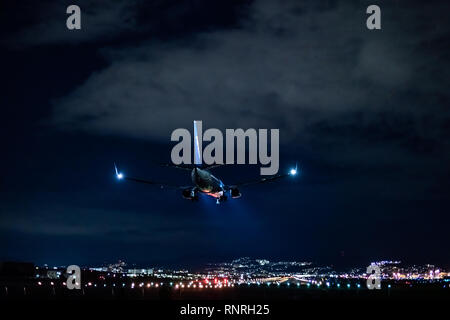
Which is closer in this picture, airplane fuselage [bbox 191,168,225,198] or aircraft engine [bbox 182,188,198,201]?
airplane fuselage [bbox 191,168,225,198]

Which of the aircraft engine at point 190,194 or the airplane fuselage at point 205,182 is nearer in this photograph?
the airplane fuselage at point 205,182

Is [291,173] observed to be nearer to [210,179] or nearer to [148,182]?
A: [210,179]
